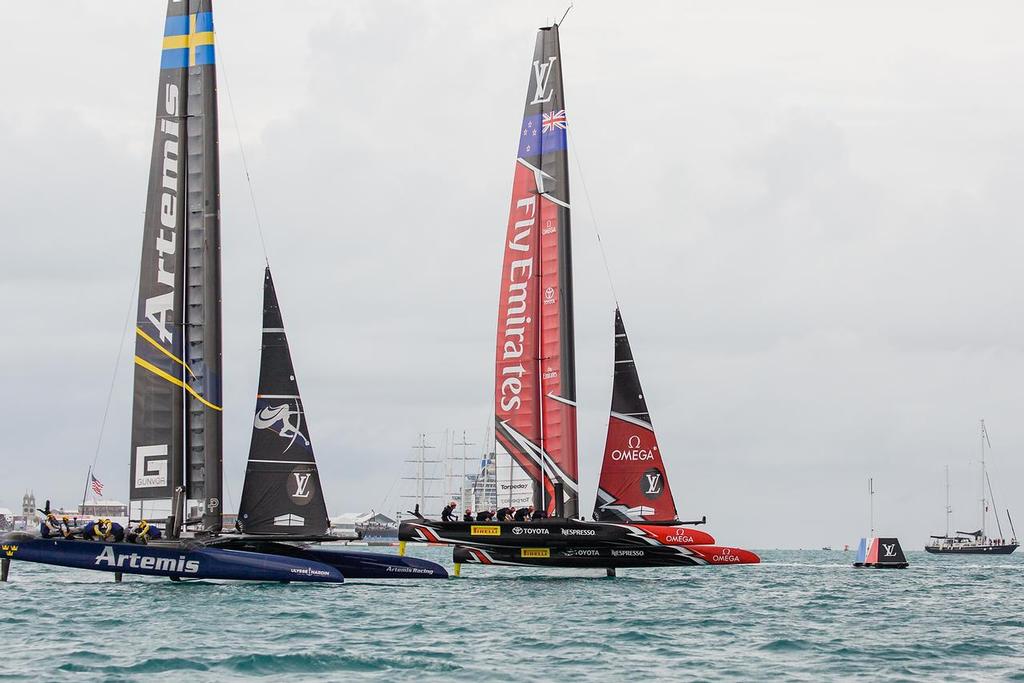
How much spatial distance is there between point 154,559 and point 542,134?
16.2 m

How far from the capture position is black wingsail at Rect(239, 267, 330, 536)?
30203mm

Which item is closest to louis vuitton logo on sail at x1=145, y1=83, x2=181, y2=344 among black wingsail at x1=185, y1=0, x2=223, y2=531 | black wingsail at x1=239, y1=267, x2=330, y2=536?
black wingsail at x1=185, y1=0, x2=223, y2=531

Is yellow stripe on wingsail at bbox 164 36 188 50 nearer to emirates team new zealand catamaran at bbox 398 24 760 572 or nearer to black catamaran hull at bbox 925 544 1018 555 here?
emirates team new zealand catamaran at bbox 398 24 760 572

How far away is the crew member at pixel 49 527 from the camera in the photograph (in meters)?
29.5

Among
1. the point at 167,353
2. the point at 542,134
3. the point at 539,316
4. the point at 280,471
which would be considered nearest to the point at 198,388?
the point at 167,353

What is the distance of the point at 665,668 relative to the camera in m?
18.8

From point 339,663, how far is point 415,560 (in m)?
13.1

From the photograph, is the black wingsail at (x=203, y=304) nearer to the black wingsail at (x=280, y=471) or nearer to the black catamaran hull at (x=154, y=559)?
the black wingsail at (x=280, y=471)

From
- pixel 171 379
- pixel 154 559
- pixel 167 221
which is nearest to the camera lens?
pixel 154 559

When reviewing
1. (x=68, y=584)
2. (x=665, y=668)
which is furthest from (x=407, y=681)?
(x=68, y=584)

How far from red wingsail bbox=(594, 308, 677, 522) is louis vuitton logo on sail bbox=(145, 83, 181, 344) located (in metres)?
12.0

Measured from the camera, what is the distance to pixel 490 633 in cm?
2272

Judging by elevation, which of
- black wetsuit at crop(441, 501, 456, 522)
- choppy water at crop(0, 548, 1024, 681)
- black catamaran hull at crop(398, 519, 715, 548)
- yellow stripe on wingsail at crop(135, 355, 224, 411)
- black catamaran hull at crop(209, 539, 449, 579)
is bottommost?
choppy water at crop(0, 548, 1024, 681)

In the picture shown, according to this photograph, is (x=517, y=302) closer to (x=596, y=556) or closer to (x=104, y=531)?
(x=596, y=556)
